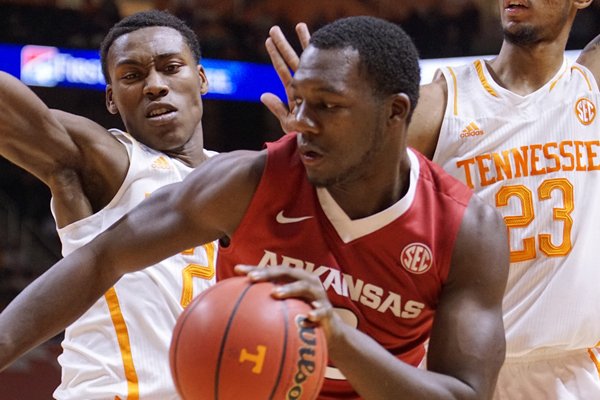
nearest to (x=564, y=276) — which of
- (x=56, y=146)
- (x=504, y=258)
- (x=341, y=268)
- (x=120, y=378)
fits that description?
(x=504, y=258)

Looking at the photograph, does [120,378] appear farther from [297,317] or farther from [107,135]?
[297,317]

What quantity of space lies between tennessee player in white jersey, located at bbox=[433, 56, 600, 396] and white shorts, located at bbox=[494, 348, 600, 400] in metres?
0.03

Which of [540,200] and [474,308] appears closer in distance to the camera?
[474,308]

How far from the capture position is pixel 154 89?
400cm

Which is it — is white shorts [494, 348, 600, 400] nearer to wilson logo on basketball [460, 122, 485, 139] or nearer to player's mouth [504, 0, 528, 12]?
wilson logo on basketball [460, 122, 485, 139]

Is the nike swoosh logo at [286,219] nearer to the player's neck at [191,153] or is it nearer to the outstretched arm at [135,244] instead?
the outstretched arm at [135,244]

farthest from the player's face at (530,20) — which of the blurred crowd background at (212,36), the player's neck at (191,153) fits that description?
the blurred crowd background at (212,36)

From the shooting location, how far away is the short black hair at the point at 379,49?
9.03ft

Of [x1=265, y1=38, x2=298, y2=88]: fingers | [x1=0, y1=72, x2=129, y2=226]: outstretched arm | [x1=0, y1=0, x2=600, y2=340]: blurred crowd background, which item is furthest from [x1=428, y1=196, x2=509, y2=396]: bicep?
[x1=0, y1=0, x2=600, y2=340]: blurred crowd background

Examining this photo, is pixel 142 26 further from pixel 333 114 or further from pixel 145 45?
pixel 333 114

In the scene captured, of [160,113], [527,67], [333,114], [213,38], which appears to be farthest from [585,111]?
[213,38]

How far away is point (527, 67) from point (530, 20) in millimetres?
179

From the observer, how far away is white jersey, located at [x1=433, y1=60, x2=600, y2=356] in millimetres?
3594

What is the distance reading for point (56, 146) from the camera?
148 inches
